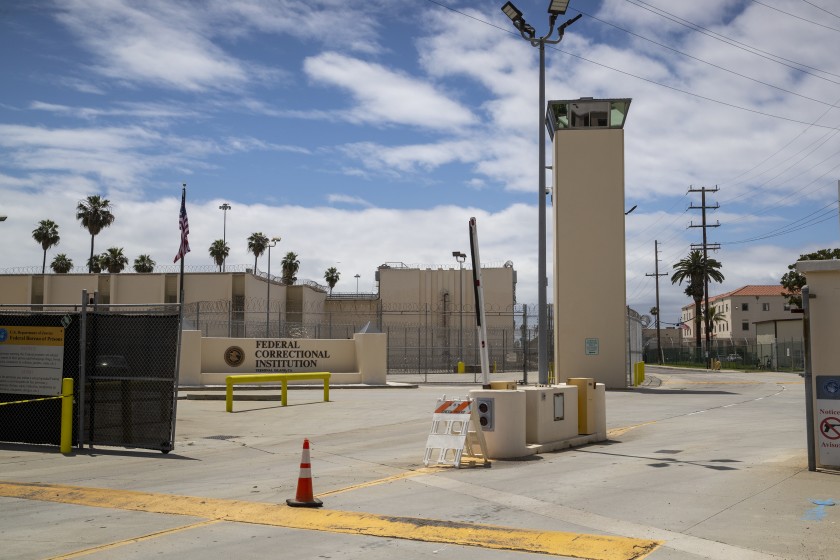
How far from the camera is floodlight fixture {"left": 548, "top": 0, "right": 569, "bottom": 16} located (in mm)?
16297

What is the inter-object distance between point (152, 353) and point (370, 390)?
17.8 metres

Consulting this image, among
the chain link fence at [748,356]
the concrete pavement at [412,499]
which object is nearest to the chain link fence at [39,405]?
the concrete pavement at [412,499]

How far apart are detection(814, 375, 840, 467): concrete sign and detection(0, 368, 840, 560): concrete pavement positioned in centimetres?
30

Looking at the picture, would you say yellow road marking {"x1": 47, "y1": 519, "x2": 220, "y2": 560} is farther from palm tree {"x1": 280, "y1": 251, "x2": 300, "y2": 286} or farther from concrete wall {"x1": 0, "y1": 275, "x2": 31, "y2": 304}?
palm tree {"x1": 280, "y1": 251, "x2": 300, "y2": 286}

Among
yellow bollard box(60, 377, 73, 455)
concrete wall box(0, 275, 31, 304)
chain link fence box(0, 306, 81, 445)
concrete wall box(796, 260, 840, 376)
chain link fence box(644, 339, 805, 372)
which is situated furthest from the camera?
chain link fence box(644, 339, 805, 372)

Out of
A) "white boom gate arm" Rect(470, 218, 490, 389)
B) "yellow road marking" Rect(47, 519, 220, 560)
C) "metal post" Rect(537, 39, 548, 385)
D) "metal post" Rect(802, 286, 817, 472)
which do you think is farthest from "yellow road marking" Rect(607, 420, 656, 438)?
"yellow road marking" Rect(47, 519, 220, 560)

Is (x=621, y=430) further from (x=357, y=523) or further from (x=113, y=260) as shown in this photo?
(x=113, y=260)

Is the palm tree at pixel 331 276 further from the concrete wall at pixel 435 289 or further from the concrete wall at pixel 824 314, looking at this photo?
the concrete wall at pixel 824 314

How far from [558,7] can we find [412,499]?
36.2ft

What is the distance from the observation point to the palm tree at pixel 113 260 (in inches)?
3430

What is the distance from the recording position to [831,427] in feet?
35.6

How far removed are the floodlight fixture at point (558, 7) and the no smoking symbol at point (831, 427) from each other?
9569 millimetres

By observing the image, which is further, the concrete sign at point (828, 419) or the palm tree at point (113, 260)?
the palm tree at point (113, 260)

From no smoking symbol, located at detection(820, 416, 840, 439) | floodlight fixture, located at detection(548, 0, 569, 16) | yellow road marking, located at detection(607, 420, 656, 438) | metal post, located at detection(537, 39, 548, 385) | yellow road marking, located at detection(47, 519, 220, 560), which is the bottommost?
yellow road marking, located at detection(47, 519, 220, 560)
